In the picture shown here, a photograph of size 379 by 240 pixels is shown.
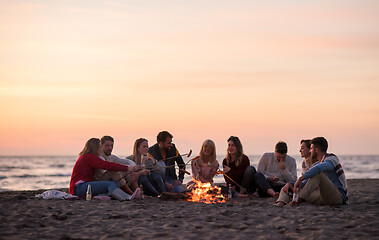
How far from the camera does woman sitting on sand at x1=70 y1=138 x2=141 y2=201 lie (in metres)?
8.21

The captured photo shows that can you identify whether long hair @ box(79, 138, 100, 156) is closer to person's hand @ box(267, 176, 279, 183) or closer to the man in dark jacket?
the man in dark jacket

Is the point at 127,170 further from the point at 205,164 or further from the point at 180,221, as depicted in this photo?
the point at 180,221

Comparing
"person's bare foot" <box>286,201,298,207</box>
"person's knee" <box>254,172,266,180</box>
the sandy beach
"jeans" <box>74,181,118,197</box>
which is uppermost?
"person's knee" <box>254,172,266,180</box>

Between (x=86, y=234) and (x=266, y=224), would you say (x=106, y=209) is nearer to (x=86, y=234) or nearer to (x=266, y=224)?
(x=86, y=234)

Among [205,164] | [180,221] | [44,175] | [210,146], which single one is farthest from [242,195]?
[44,175]

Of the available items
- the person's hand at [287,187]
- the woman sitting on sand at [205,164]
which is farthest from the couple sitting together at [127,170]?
the person's hand at [287,187]

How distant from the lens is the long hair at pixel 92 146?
829 centimetres

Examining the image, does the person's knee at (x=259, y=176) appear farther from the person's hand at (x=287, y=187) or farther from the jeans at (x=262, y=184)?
the person's hand at (x=287, y=187)

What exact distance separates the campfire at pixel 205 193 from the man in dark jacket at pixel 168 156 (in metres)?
0.73

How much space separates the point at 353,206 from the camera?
7.45 metres

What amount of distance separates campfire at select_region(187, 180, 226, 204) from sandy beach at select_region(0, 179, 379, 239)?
1190 mm

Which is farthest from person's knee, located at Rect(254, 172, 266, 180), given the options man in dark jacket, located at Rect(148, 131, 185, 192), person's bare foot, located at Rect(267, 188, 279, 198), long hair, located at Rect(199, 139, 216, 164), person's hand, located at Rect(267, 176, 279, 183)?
man in dark jacket, located at Rect(148, 131, 185, 192)

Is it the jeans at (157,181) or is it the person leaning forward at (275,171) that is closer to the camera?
the person leaning forward at (275,171)

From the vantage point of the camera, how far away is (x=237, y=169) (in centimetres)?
958
